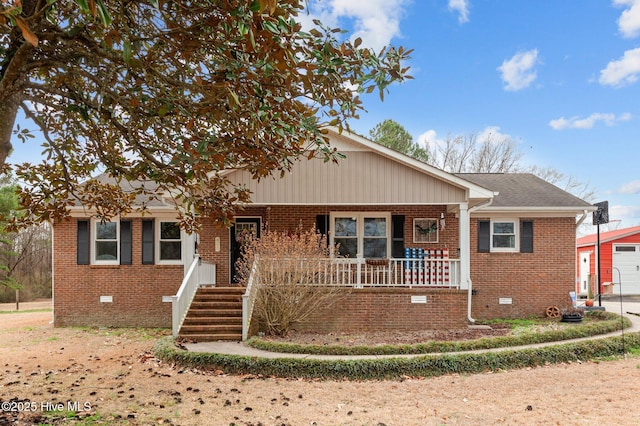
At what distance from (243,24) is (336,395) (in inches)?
218

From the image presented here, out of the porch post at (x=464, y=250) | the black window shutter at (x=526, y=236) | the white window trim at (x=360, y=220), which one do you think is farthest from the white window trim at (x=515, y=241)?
the white window trim at (x=360, y=220)

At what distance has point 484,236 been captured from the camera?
1445cm

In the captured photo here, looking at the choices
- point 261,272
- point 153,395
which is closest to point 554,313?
point 261,272

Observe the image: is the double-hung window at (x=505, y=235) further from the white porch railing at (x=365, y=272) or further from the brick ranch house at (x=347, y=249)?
the white porch railing at (x=365, y=272)

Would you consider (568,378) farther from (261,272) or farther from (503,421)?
(261,272)

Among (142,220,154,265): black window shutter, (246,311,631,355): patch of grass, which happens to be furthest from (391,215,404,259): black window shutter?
(142,220,154,265): black window shutter

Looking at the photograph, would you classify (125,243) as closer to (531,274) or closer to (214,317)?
(214,317)

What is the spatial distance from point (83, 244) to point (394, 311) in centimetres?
916

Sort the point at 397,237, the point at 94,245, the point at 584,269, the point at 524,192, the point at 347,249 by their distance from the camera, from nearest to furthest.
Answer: the point at 397,237 < the point at 347,249 < the point at 94,245 < the point at 524,192 < the point at 584,269

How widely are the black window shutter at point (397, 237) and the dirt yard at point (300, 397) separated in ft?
18.8

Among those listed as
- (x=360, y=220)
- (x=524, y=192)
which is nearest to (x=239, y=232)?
(x=360, y=220)

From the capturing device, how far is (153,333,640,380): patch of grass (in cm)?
820

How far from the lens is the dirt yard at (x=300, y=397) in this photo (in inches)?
233

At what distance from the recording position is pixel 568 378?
7.85m
